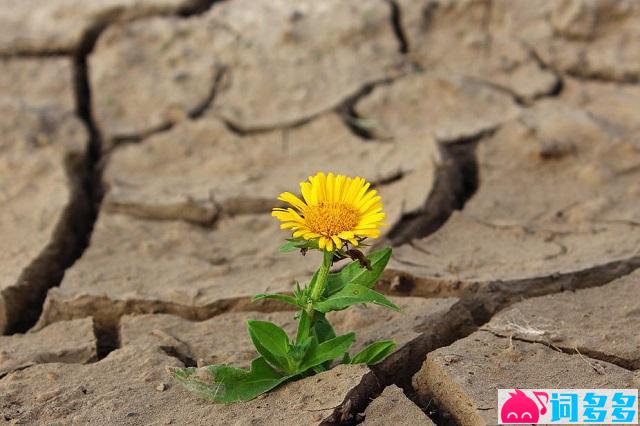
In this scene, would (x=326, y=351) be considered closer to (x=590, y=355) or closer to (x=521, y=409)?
(x=521, y=409)

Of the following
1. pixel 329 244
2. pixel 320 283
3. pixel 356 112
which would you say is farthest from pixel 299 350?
pixel 356 112

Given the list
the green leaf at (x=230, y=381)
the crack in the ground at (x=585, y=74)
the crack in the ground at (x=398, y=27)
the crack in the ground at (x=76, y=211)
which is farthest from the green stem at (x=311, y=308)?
the crack in the ground at (x=585, y=74)

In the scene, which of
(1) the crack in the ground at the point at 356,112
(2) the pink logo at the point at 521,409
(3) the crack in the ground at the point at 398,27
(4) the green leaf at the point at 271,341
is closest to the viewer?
(2) the pink logo at the point at 521,409

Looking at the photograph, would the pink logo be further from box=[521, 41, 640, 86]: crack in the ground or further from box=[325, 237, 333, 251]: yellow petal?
box=[521, 41, 640, 86]: crack in the ground

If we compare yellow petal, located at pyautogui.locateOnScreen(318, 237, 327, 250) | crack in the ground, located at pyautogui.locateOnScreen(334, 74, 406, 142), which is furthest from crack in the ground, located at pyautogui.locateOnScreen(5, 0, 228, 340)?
yellow petal, located at pyautogui.locateOnScreen(318, 237, 327, 250)

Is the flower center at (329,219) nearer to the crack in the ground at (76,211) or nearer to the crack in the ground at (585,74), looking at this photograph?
the crack in the ground at (76,211)
